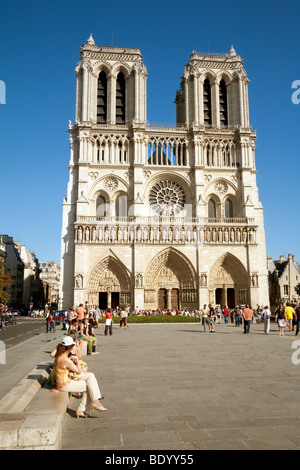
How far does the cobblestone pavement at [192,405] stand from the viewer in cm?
422

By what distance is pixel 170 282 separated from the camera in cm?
3591

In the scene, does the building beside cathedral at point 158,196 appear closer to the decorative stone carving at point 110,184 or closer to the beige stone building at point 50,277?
the decorative stone carving at point 110,184

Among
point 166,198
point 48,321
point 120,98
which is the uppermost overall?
point 120,98

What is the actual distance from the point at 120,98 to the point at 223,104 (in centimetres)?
1080

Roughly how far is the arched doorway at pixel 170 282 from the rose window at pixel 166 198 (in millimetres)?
4335

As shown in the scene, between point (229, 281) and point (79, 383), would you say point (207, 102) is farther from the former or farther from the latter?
point (79, 383)

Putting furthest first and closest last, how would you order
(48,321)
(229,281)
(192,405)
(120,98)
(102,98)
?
(120,98) → (102,98) → (229,281) → (48,321) → (192,405)

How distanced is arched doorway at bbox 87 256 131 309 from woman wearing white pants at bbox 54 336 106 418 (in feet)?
94.0

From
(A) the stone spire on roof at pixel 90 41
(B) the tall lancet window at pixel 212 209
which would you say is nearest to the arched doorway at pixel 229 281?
(B) the tall lancet window at pixel 212 209

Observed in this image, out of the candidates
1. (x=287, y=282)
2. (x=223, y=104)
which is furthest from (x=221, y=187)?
(x=287, y=282)

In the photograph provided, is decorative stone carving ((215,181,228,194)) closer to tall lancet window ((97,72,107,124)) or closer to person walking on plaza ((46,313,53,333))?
tall lancet window ((97,72,107,124))

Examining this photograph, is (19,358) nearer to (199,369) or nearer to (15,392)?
(199,369)

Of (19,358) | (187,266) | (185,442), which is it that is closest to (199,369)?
(185,442)

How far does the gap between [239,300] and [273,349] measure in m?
24.2
